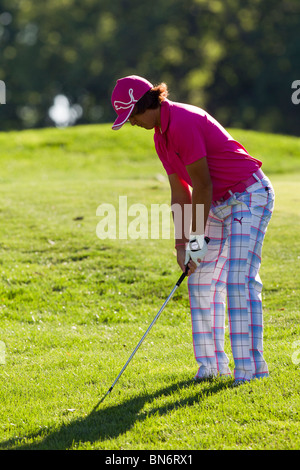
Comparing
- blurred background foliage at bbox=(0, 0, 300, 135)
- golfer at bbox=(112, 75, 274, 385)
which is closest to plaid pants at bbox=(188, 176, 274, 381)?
golfer at bbox=(112, 75, 274, 385)

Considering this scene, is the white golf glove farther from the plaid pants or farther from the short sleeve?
the short sleeve

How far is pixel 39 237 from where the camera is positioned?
993 cm

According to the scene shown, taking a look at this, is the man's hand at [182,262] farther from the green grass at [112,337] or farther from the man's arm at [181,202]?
the green grass at [112,337]

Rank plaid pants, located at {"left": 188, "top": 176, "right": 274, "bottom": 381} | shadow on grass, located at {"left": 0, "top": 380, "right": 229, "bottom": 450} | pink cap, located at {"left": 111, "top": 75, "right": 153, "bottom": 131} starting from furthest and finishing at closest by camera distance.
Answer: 1. plaid pants, located at {"left": 188, "top": 176, "right": 274, "bottom": 381}
2. pink cap, located at {"left": 111, "top": 75, "right": 153, "bottom": 131}
3. shadow on grass, located at {"left": 0, "top": 380, "right": 229, "bottom": 450}

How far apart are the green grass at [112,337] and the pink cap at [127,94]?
6.75 ft

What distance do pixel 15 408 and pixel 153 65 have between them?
37759mm

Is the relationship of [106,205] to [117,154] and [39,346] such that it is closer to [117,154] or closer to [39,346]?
[39,346]

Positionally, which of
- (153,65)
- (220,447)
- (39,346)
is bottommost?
(39,346)

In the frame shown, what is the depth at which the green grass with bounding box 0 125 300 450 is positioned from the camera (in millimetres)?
4078

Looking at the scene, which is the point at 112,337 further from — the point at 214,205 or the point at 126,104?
the point at 126,104

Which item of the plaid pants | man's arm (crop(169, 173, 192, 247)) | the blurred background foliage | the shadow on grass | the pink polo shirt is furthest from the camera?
the blurred background foliage

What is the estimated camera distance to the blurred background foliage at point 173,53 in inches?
1571

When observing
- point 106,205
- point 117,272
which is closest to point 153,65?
point 106,205

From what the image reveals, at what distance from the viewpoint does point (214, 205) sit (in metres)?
4.76
